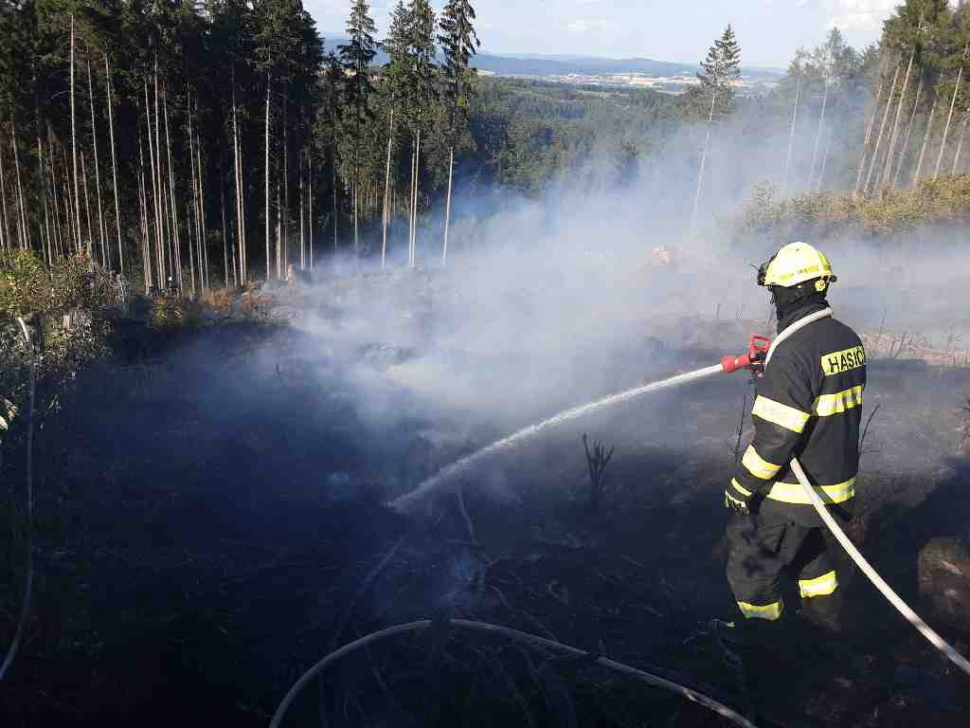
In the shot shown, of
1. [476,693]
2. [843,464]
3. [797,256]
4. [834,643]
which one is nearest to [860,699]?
[834,643]

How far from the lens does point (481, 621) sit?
4785 millimetres

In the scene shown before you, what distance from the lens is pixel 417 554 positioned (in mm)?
5695

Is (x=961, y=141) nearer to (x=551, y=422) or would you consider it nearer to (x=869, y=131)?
(x=869, y=131)

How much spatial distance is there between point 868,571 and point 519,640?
2201 millimetres

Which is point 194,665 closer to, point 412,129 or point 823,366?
point 823,366

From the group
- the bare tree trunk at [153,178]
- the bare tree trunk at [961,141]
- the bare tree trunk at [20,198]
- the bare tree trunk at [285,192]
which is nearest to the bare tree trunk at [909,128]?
the bare tree trunk at [961,141]

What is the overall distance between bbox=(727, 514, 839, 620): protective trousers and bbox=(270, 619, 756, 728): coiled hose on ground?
0.66 metres

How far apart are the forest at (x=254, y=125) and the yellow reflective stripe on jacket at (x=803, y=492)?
67.0 feet

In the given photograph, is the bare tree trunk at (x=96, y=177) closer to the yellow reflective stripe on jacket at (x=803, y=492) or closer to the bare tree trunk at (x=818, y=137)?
→ the yellow reflective stripe on jacket at (x=803, y=492)

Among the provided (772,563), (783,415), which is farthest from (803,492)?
(783,415)

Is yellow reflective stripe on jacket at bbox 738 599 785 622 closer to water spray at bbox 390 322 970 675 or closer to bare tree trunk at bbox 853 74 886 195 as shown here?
water spray at bbox 390 322 970 675

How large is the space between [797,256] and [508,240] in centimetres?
3536

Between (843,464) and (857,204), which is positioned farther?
(857,204)

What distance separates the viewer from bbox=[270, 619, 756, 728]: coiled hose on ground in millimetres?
3723
